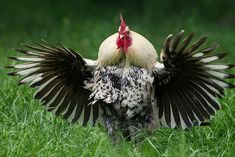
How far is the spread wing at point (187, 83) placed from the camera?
549 cm

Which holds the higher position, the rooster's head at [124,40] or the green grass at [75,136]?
the rooster's head at [124,40]

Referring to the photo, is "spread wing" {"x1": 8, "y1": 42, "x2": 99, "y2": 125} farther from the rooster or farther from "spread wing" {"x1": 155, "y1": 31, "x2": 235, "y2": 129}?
"spread wing" {"x1": 155, "y1": 31, "x2": 235, "y2": 129}

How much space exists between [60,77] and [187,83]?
0.99m

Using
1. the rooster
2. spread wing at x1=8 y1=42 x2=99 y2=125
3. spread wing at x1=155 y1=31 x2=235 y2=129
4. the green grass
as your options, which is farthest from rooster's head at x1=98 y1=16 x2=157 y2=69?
the green grass

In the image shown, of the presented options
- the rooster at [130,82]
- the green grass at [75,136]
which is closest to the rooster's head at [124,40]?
the rooster at [130,82]

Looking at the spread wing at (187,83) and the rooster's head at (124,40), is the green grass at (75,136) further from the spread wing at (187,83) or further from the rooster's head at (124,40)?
the rooster's head at (124,40)

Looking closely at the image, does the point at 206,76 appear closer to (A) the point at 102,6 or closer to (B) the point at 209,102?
(B) the point at 209,102

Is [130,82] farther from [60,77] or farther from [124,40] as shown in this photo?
[60,77]

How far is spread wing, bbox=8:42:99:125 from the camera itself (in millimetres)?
5871

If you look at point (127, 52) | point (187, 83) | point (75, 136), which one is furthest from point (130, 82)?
point (75, 136)

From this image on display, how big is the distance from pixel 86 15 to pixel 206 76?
1019 centimetres

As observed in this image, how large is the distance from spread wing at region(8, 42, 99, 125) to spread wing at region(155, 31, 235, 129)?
0.55 m

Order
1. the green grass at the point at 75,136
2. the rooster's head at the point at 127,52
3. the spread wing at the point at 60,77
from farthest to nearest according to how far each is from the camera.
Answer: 1. the spread wing at the point at 60,77
2. the rooster's head at the point at 127,52
3. the green grass at the point at 75,136

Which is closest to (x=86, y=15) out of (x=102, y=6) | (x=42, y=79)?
(x=102, y=6)
